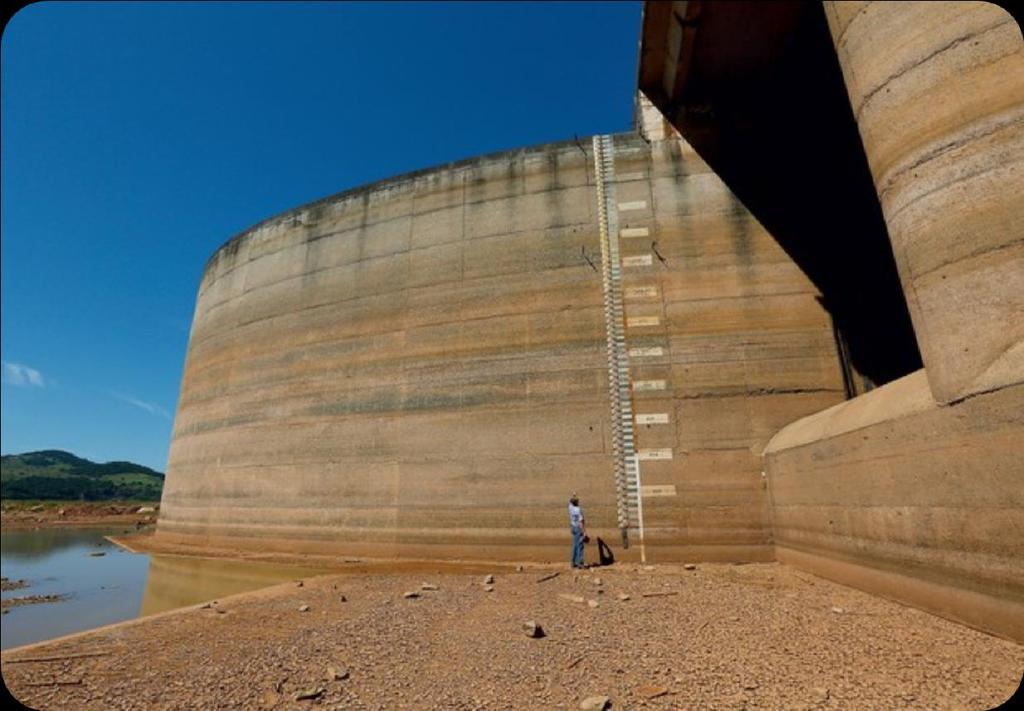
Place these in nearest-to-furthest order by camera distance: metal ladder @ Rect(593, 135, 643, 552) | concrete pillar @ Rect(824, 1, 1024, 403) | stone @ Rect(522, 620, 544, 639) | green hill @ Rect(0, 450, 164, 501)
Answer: concrete pillar @ Rect(824, 1, 1024, 403), stone @ Rect(522, 620, 544, 639), metal ladder @ Rect(593, 135, 643, 552), green hill @ Rect(0, 450, 164, 501)

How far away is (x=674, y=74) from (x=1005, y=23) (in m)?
7.35

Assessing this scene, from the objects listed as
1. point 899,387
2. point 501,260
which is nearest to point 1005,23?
point 899,387

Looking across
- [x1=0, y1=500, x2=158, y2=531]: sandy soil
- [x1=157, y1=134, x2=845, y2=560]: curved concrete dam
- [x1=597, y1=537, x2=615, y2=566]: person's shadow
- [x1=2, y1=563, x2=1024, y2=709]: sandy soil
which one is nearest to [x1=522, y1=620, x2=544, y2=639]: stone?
[x1=2, y1=563, x2=1024, y2=709]: sandy soil

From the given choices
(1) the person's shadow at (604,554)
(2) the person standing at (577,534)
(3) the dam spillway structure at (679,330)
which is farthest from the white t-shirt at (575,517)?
(1) the person's shadow at (604,554)

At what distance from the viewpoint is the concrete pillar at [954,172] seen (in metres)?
5.57

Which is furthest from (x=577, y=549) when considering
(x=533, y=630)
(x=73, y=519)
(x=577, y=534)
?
(x=73, y=519)

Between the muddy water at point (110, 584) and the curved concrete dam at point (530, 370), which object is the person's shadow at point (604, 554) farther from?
the muddy water at point (110, 584)

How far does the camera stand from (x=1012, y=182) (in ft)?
18.4

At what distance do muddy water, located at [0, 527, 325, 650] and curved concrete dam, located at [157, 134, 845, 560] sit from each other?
4.37 feet

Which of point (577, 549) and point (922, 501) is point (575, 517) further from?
point (922, 501)

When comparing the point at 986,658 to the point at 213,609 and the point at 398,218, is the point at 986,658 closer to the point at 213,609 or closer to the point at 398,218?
the point at 213,609

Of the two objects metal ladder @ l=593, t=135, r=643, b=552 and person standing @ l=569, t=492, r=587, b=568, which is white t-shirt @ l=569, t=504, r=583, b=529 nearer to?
person standing @ l=569, t=492, r=587, b=568

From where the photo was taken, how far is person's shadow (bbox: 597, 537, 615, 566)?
1187 centimetres

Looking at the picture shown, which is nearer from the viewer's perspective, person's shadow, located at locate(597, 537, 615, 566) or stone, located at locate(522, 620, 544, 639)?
stone, located at locate(522, 620, 544, 639)
